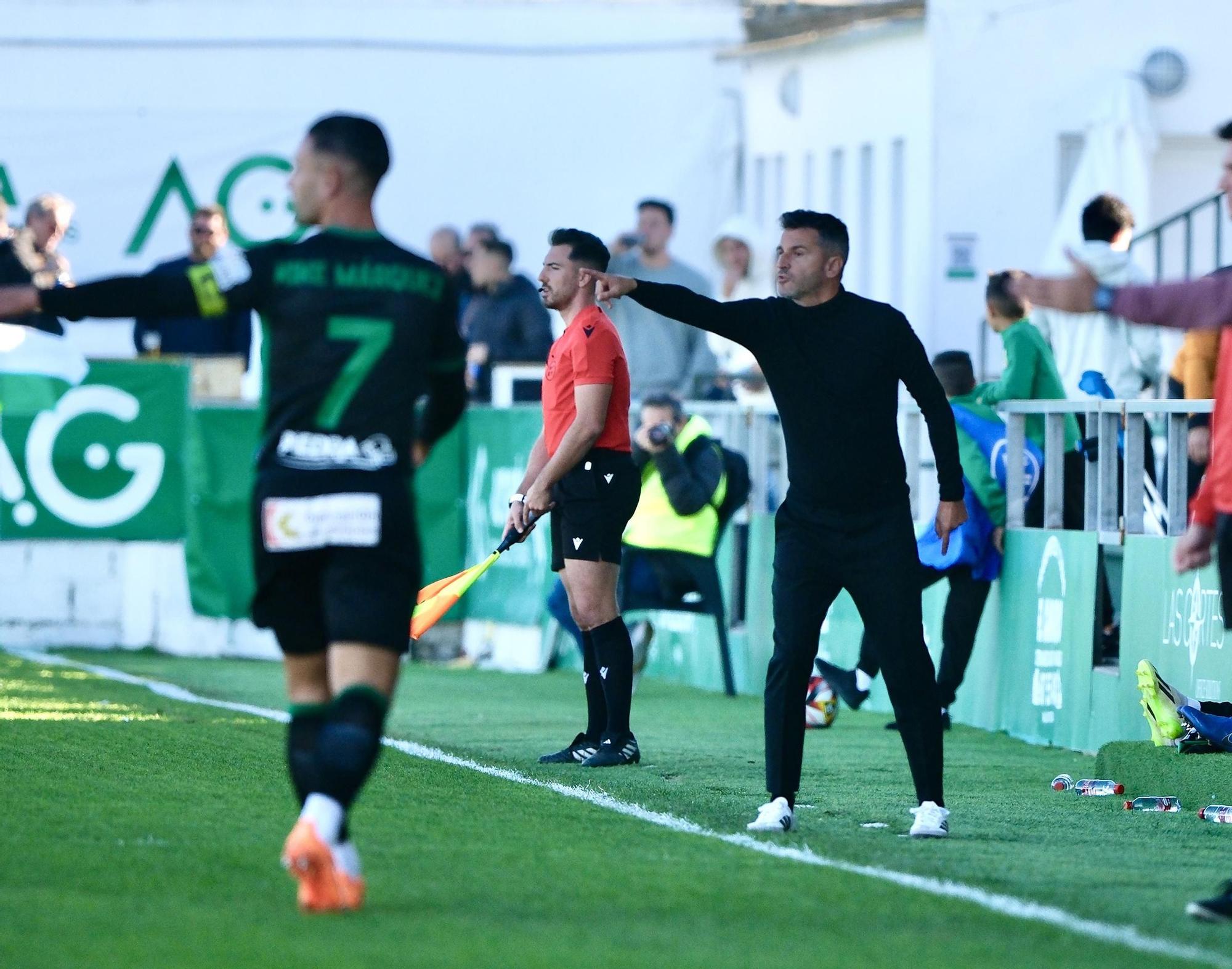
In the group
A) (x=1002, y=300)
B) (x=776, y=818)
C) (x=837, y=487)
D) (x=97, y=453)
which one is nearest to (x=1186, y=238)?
(x=1002, y=300)

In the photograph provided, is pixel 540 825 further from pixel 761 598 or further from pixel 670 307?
pixel 761 598

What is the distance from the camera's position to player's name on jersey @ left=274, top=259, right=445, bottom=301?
20.6 ft

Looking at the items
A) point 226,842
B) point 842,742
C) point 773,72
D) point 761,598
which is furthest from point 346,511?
point 773,72

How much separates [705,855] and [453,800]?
153cm

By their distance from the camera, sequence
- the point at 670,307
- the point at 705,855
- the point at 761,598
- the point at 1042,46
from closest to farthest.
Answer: the point at 705,855, the point at 670,307, the point at 761,598, the point at 1042,46

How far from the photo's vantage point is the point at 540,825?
310 inches

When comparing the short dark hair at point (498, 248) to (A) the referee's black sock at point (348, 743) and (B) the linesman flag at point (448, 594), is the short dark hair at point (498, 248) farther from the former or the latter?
(A) the referee's black sock at point (348, 743)

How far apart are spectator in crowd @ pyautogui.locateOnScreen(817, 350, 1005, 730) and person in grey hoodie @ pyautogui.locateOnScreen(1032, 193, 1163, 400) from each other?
32.6 inches

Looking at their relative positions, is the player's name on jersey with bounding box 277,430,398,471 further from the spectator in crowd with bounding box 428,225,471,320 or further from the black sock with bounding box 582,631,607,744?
the spectator in crowd with bounding box 428,225,471,320

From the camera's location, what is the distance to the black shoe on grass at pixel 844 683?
1238 centimetres

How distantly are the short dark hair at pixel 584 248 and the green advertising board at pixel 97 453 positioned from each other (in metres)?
7.47

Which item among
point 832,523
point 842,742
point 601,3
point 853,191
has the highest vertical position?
point 601,3

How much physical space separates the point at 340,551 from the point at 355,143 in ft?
3.44

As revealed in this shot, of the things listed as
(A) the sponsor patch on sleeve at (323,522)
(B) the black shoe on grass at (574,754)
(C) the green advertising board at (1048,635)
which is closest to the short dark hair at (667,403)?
(C) the green advertising board at (1048,635)
